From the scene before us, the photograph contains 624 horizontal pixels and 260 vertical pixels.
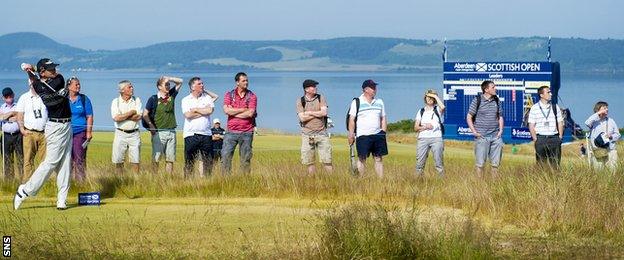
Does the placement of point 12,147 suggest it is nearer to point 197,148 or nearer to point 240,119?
point 197,148

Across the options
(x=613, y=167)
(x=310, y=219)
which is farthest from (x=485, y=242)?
(x=613, y=167)

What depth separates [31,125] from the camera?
16203 mm

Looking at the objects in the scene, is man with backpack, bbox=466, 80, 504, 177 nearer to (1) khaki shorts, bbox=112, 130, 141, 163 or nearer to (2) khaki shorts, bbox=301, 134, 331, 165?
(2) khaki shorts, bbox=301, 134, 331, 165

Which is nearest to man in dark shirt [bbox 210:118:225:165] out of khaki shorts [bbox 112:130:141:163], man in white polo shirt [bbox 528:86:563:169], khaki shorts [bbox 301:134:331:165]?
khaki shorts [bbox 112:130:141:163]

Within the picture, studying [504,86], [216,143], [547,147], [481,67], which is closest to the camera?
[547,147]

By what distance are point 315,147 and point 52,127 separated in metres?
5.13

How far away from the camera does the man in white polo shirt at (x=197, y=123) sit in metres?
19.0

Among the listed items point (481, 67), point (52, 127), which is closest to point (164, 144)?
point (52, 127)

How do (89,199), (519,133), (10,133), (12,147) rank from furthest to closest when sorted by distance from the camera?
1. (519,133)
2. (12,147)
3. (10,133)
4. (89,199)

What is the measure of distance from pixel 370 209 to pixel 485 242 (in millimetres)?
1523

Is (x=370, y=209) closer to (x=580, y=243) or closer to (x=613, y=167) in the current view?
(x=580, y=243)

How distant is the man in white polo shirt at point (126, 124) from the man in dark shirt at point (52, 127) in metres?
3.91

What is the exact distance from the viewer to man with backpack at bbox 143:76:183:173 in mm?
19266

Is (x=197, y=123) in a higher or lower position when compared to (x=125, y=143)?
higher
